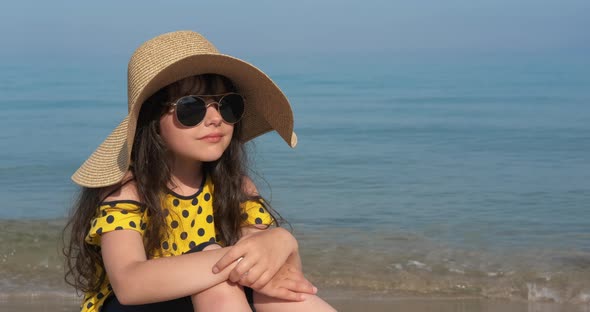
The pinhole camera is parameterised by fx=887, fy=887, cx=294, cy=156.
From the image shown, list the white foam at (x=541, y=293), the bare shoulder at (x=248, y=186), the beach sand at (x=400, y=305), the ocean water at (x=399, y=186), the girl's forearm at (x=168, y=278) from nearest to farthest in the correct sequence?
the girl's forearm at (x=168, y=278) < the bare shoulder at (x=248, y=186) < the beach sand at (x=400, y=305) < the white foam at (x=541, y=293) < the ocean water at (x=399, y=186)

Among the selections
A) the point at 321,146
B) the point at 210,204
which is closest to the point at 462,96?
the point at 321,146

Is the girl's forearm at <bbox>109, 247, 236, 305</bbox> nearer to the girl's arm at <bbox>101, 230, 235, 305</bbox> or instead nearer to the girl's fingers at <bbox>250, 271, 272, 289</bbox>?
the girl's arm at <bbox>101, 230, 235, 305</bbox>

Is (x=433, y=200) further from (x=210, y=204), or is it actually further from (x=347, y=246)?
(x=210, y=204)

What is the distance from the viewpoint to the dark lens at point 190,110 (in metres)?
2.83

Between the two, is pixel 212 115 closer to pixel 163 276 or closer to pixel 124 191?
pixel 124 191

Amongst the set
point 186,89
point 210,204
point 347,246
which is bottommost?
point 347,246

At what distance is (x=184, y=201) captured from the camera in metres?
3.09

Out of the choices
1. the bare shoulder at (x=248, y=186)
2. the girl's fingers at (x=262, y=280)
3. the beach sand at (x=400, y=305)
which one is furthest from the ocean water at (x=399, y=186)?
the girl's fingers at (x=262, y=280)

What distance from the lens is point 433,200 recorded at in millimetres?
7270

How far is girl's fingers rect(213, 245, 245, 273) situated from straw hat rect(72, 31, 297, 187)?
0.43 metres

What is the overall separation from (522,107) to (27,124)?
8.05m

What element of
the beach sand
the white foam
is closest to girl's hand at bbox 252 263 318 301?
the beach sand

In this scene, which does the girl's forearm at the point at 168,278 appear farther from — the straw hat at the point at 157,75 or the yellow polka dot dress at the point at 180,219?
the straw hat at the point at 157,75

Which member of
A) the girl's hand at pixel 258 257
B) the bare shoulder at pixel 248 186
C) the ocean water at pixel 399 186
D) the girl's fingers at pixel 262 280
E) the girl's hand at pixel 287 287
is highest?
the bare shoulder at pixel 248 186
